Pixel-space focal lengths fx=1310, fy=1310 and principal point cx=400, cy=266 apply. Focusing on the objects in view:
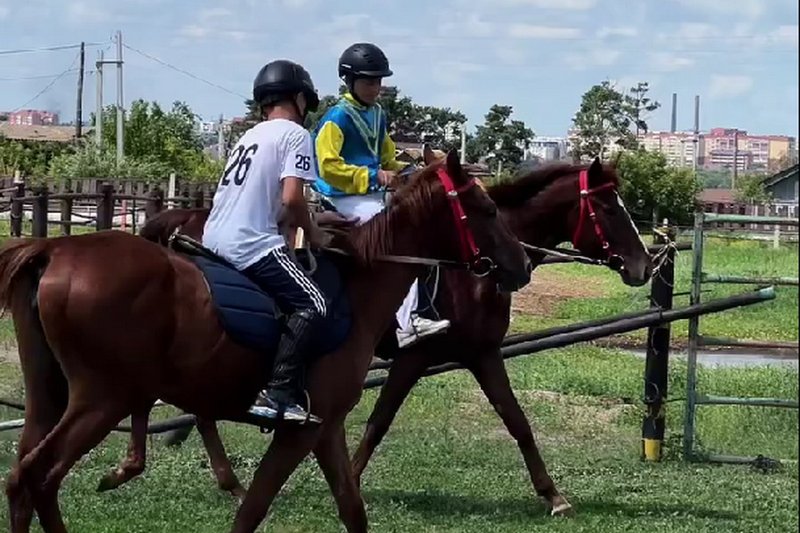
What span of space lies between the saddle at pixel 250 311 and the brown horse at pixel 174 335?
4 centimetres

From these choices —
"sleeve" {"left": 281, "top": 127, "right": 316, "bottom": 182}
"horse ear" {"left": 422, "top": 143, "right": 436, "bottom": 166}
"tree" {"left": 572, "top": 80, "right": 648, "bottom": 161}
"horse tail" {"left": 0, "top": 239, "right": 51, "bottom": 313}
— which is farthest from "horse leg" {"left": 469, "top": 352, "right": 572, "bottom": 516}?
"tree" {"left": 572, "top": 80, "right": 648, "bottom": 161}

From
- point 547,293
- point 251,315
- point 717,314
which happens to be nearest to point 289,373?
point 251,315

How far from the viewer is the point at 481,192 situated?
6.49 m

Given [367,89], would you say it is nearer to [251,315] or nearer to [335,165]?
[335,165]

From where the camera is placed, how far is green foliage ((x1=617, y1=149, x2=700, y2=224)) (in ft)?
117

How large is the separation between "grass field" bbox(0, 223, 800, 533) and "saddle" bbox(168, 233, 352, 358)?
177 centimetres

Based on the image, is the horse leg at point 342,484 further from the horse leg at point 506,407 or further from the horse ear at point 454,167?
the horse leg at point 506,407

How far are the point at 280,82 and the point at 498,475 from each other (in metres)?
4.14

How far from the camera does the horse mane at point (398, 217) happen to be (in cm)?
646

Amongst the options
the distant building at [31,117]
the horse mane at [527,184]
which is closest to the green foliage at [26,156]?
the horse mane at [527,184]

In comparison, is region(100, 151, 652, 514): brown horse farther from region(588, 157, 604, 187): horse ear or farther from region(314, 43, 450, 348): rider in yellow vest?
region(314, 43, 450, 348): rider in yellow vest

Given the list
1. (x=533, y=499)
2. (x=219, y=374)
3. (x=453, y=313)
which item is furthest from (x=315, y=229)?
(x=533, y=499)

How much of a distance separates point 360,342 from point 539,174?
8.78 feet

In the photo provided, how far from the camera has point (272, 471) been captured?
602 centimetres
